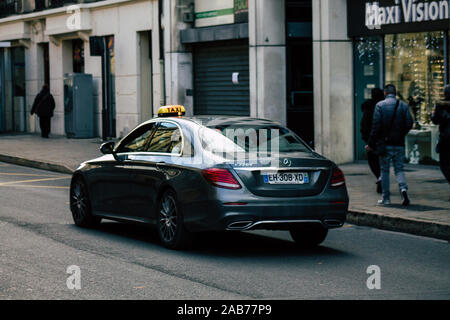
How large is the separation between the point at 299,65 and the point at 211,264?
509 inches

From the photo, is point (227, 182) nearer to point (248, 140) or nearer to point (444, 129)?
point (248, 140)

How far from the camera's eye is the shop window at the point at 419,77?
17.7 metres

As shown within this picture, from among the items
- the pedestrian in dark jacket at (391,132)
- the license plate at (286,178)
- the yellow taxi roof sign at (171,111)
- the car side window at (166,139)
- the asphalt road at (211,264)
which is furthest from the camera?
the pedestrian in dark jacket at (391,132)

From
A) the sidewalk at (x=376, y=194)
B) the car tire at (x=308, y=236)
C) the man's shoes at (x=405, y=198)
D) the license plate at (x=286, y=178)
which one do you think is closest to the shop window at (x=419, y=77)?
the sidewalk at (x=376, y=194)

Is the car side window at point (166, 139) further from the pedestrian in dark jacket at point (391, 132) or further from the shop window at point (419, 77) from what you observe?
the shop window at point (419, 77)

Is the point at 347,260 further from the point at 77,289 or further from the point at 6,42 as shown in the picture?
the point at 6,42

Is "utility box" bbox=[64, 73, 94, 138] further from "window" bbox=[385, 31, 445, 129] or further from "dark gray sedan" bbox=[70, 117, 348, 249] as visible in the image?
"dark gray sedan" bbox=[70, 117, 348, 249]

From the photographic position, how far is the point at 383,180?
13062 mm

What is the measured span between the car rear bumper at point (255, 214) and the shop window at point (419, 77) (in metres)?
8.75

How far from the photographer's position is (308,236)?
34.4 feet

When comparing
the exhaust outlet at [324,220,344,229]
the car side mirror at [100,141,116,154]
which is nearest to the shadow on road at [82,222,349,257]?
the exhaust outlet at [324,220,344,229]

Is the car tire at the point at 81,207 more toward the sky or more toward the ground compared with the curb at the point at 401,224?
more toward the sky

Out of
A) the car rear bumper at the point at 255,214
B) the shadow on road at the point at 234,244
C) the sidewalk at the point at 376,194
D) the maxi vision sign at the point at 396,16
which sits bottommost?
the shadow on road at the point at 234,244

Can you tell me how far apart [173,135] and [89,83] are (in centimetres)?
1907
